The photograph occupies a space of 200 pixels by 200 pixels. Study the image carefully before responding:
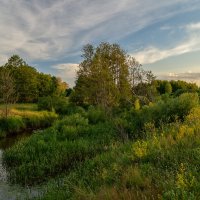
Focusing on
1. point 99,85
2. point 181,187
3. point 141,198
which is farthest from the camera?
point 99,85

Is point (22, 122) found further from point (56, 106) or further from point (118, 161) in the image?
point (118, 161)

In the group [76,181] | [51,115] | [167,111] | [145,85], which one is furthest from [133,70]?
[76,181]

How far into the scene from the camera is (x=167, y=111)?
65.8 ft

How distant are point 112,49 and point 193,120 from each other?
1293 inches

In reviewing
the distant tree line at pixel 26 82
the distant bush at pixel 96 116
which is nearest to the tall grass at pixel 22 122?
the distant bush at pixel 96 116

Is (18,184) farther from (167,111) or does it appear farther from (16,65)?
(16,65)

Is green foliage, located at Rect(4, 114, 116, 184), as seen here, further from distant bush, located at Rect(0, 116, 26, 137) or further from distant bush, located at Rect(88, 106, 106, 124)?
distant bush, located at Rect(0, 116, 26, 137)

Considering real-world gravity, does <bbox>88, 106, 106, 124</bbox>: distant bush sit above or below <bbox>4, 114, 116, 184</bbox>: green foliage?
above

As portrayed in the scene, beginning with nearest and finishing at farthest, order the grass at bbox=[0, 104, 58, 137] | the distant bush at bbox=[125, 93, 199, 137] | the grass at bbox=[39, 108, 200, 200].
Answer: the grass at bbox=[39, 108, 200, 200] < the distant bush at bbox=[125, 93, 199, 137] < the grass at bbox=[0, 104, 58, 137]

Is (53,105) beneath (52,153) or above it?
above

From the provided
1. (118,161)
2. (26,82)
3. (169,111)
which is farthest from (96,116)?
(26,82)

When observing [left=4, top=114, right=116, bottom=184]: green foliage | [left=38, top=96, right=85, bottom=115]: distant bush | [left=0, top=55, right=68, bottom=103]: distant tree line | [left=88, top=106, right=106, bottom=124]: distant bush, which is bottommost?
[left=4, top=114, right=116, bottom=184]: green foliage

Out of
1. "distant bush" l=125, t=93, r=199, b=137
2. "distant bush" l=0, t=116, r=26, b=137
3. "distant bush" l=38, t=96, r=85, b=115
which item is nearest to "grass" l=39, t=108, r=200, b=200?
"distant bush" l=125, t=93, r=199, b=137

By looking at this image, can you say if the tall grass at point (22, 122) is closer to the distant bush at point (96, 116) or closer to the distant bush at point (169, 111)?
the distant bush at point (96, 116)
